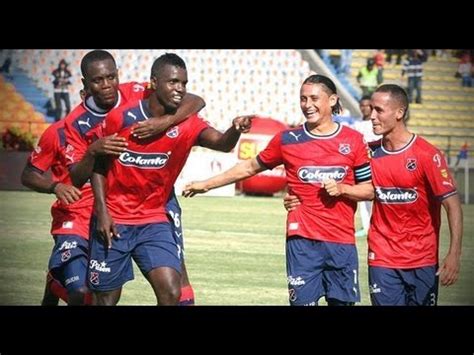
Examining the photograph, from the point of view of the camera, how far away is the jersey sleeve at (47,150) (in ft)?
26.1

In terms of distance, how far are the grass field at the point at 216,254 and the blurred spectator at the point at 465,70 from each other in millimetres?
2130

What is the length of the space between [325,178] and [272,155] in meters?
0.47

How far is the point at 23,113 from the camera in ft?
61.4

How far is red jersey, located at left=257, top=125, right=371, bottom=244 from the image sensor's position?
7236 millimetres

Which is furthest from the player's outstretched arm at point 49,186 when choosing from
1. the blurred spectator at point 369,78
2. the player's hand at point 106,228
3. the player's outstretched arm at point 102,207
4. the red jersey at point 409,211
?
the blurred spectator at point 369,78

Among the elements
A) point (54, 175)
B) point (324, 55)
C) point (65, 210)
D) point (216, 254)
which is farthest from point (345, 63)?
point (65, 210)

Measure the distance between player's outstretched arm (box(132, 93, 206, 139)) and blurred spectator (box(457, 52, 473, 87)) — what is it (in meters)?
9.56

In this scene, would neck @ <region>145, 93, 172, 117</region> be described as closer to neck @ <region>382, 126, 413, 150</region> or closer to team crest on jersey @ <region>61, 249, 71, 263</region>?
team crest on jersey @ <region>61, 249, 71, 263</region>

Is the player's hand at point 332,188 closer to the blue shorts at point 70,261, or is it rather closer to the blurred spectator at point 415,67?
the blue shorts at point 70,261

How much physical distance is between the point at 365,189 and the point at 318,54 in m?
15.7
